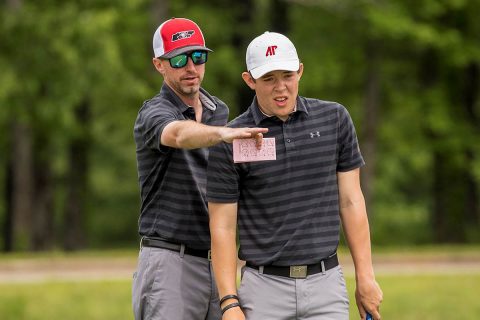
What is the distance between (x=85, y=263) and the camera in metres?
18.1

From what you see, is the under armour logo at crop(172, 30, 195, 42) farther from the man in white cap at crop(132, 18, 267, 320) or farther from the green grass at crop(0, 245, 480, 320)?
the green grass at crop(0, 245, 480, 320)

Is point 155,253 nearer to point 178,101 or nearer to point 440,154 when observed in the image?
point 178,101

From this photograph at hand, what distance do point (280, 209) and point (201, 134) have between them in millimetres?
564

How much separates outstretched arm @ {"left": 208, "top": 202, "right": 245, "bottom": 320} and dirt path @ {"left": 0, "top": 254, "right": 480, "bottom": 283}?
37.3ft

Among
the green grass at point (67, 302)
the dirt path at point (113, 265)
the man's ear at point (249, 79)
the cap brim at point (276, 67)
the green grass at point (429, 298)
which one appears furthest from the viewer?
the dirt path at point (113, 265)

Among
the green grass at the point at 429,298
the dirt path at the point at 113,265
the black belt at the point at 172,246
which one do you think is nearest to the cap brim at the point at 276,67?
the black belt at the point at 172,246

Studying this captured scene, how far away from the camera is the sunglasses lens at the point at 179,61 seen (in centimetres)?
589

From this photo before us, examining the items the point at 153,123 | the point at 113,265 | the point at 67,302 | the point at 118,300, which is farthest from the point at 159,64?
the point at 113,265

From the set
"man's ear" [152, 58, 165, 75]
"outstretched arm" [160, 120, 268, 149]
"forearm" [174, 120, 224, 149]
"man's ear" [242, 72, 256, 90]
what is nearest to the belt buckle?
"outstretched arm" [160, 120, 268, 149]

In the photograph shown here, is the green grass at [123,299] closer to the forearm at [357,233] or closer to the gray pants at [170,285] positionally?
the gray pants at [170,285]

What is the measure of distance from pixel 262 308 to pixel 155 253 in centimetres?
82

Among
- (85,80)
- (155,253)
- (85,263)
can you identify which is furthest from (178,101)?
(85,80)

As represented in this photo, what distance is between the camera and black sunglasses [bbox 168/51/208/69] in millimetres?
5891

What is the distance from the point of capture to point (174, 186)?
5.90m
